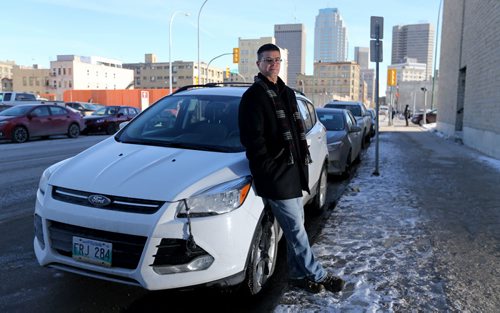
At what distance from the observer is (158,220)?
118 inches

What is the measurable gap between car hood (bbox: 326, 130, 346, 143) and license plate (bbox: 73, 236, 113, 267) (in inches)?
254

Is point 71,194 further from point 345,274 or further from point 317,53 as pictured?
point 317,53

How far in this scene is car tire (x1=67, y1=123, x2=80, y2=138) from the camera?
18703 millimetres

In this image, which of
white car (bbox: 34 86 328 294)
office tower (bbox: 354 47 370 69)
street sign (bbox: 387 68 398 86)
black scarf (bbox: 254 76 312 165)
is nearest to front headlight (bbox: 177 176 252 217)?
white car (bbox: 34 86 328 294)

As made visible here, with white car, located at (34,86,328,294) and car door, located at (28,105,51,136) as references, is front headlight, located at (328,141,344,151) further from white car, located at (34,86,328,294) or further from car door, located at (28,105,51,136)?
car door, located at (28,105,51,136)

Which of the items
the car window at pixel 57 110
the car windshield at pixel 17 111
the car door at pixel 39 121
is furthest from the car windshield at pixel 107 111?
the car windshield at pixel 17 111

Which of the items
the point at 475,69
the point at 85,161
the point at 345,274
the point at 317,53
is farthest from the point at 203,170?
the point at 317,53

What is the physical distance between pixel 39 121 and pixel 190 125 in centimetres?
1474

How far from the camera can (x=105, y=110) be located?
2252cm

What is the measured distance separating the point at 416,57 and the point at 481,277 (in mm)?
154429

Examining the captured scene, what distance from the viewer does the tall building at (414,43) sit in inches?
5522

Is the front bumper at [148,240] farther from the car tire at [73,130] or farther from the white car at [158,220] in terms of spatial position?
the car tire at [73,130]

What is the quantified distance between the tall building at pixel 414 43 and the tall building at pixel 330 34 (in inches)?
1569

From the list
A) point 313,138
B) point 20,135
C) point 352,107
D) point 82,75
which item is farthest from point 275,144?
point 82,75
